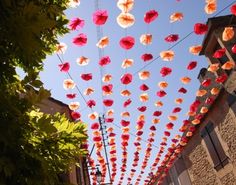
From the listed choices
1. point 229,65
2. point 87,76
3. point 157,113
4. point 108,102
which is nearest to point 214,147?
point 157,113

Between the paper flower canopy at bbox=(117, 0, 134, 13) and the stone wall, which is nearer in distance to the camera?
the paper flower canopy at bbox=(117, 0, 134, 13)

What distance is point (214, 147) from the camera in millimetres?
15508

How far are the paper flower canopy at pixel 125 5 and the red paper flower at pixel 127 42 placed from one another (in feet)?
3.11

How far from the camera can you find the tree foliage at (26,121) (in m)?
2.51

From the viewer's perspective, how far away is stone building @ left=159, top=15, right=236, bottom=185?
13.5 meters

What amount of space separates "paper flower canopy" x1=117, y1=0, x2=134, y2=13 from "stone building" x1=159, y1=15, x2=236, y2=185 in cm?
616

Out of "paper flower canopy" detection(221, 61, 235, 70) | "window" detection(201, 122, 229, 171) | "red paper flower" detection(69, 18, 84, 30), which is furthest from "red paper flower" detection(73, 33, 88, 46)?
"window" detection(201, 122, 229, 171)

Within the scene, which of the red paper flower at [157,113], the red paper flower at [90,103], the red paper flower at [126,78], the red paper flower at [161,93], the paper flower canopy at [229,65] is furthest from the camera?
the red paper flower at [157,113]

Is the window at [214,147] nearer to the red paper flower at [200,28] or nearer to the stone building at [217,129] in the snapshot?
the stone building at [217,129]

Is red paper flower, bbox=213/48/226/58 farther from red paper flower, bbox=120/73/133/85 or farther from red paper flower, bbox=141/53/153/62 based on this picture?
red paper flower, bbox=120/73/133/85

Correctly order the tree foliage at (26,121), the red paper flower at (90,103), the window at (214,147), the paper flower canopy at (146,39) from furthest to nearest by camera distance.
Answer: the window at (214,147)
the red paper flower at (90,103)
the paper flower canopy at (146,39)
the tree foliage at (26,121)

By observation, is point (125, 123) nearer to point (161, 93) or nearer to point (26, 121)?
point (161, 93)

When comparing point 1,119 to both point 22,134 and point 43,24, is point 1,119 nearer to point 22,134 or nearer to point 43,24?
point 22,134

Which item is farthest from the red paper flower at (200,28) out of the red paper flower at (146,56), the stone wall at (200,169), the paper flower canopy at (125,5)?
the stone wall at (200,169)
